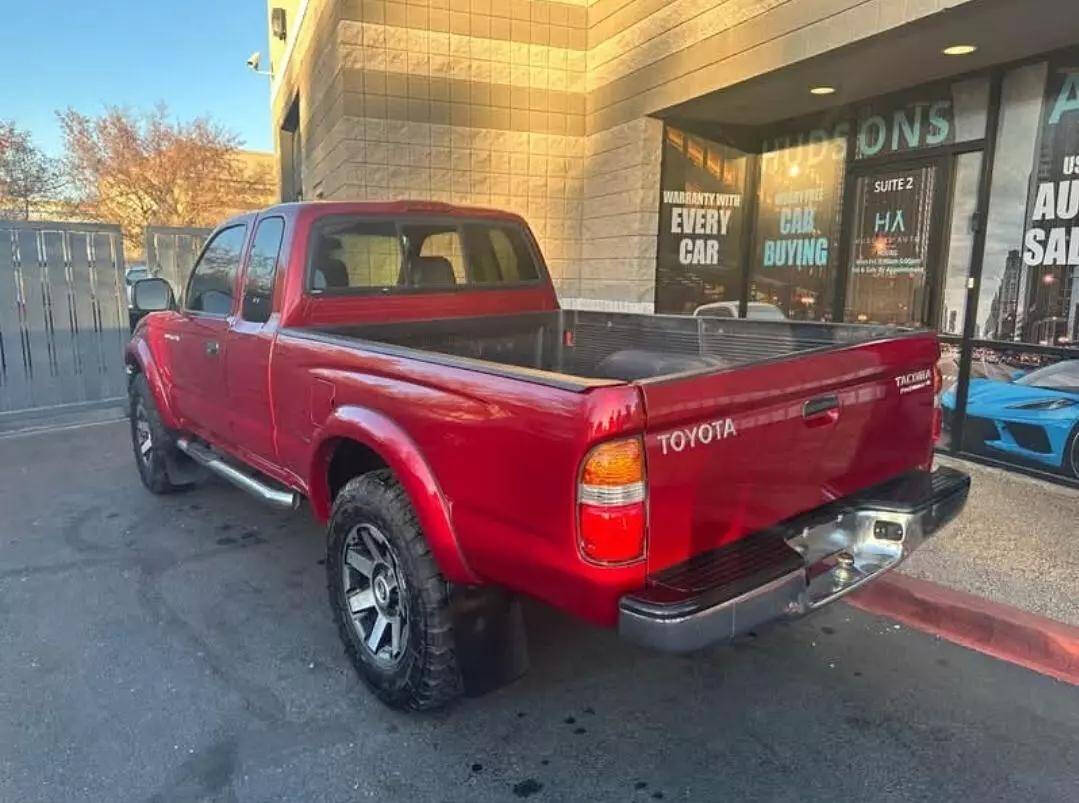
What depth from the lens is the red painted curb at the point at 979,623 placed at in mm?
3408

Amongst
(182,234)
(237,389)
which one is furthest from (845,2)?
(182,234)

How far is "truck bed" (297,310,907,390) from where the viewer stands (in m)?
3.83

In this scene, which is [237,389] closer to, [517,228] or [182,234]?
[517,228]

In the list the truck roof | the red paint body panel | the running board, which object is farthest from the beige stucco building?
the running board

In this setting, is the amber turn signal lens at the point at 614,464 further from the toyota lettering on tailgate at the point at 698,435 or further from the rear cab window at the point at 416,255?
the rear cab window at the point at 416,255

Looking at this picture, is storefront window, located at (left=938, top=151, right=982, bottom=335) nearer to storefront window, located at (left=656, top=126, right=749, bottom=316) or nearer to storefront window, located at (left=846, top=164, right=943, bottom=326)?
storefront window, located at (left=846, top=164, right=943, bottom=326)

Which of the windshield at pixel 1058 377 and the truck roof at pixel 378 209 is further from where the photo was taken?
the windshield at pixel 1058 377

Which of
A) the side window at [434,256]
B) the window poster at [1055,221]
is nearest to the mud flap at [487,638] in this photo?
the side window at [434,256]

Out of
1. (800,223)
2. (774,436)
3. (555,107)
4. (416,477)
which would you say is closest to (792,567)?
(774,436)

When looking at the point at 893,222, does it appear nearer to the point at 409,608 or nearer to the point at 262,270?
the point at 262,270

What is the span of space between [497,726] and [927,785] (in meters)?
1.53

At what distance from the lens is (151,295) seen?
5.17 meters

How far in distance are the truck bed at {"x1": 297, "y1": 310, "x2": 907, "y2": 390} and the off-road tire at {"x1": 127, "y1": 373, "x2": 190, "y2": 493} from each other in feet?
7.77

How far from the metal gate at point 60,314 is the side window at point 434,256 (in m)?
6.57
